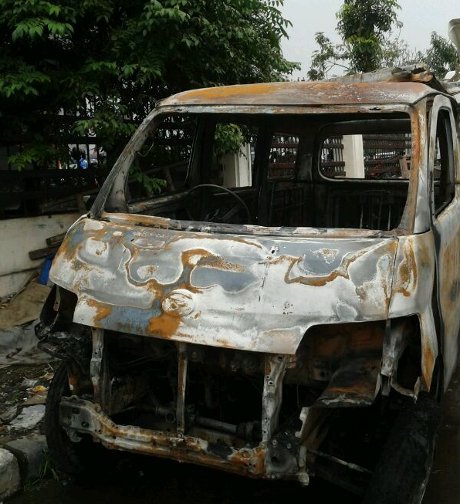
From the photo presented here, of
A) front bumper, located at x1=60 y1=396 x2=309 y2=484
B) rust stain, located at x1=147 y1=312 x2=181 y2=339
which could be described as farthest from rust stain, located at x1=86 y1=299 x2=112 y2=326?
front bumper, located at x1=60 y1=396 x2=309 y2=484

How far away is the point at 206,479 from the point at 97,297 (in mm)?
1300

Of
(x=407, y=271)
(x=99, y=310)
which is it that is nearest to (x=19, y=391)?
(x=99, y=310)

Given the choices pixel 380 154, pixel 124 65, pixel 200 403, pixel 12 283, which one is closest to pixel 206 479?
pixel 200 403

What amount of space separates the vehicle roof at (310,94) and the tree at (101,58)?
227 cm

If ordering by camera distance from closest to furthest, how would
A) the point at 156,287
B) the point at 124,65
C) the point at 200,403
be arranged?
the point at 156,287 → the point at 200,403 → the point at 124,65

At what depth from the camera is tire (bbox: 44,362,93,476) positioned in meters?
3.00

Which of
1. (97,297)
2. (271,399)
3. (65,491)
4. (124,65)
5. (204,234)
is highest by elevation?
(124,65)

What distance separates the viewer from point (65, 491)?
10.5ft

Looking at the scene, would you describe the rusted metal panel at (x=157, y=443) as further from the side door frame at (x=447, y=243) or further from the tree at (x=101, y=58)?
the tree at (x=101, y=58)

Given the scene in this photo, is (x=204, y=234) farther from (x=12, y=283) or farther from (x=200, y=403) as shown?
(x=12, y=283)

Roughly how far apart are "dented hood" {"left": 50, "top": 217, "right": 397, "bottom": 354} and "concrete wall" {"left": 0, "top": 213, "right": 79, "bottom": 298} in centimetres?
325

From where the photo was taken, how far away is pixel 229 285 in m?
2.51

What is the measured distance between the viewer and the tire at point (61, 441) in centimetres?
300

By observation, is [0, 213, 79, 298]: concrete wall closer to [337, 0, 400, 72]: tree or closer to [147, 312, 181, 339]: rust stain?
[147, 312, 181, 339]: rust stain
